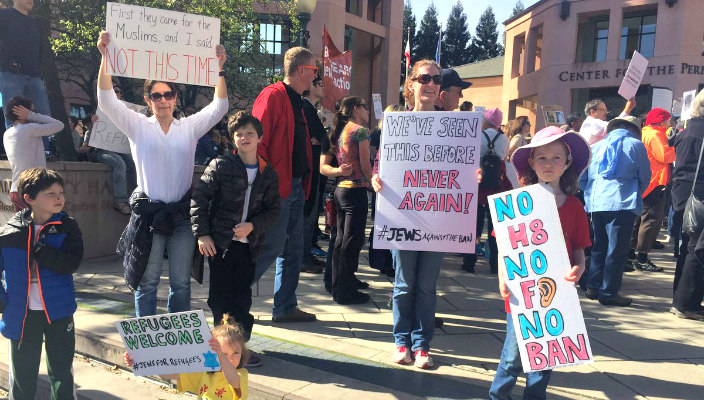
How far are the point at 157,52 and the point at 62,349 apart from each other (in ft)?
6.48

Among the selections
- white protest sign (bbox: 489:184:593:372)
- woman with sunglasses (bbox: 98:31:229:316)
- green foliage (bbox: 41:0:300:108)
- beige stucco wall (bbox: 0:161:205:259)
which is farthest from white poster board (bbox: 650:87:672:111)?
woman with sunglasses (bbox: 98:31:229:316)

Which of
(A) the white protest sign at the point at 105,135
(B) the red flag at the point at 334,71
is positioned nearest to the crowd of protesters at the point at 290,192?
(A) the white protest sign at the point at 105,135

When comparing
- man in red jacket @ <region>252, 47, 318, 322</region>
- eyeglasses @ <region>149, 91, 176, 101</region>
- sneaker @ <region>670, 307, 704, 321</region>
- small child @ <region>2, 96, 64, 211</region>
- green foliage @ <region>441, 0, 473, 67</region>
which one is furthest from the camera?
green foliage @ <region>441, 0, 473, 67</region>

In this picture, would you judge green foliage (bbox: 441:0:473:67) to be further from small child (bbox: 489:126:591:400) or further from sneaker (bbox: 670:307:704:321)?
Answer: small child (bbox: 489:126:591:400)

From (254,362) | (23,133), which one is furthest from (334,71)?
(254,362)

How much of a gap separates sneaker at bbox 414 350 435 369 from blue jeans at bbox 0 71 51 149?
212 inches

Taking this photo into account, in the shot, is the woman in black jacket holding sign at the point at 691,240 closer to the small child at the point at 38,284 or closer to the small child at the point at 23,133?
the small child at the point at 38,284

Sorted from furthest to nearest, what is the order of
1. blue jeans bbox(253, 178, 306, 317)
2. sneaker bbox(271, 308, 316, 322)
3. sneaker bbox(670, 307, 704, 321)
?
sneaker bbox(670, 307, 704, 321) < sneaker bbox(271, 308, 316, 322) < blue jeans bbox(253, 178, 306, 317)

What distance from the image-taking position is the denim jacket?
5.62 meters

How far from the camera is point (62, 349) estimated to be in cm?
314

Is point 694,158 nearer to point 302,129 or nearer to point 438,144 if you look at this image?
point 438,144

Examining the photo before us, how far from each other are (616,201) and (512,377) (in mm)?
3337

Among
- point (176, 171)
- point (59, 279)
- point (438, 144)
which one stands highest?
point (438, 144)

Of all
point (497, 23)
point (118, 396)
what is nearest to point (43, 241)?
point (118, 396)
